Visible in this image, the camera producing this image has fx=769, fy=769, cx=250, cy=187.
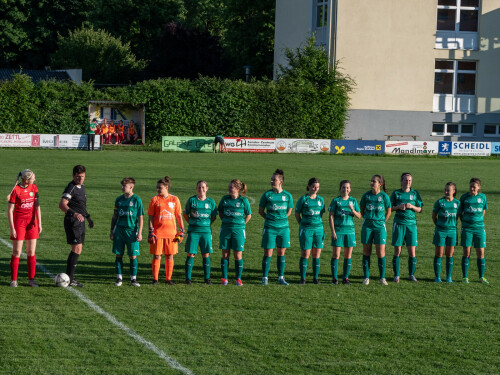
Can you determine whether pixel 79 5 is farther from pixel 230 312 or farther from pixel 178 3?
pixel 230 312

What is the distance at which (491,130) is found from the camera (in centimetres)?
5691

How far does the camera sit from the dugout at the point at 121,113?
5059 cm

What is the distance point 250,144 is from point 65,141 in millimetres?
11472

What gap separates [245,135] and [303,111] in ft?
14.5

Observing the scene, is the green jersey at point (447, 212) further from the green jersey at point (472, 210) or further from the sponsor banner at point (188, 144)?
the sponsor banner at point (188, 144)

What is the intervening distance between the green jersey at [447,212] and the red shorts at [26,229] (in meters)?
6.66

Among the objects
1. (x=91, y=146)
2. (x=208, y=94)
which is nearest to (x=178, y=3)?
(x=208, y=94)

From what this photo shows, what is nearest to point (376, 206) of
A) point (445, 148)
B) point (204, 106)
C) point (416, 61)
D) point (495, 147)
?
point (445, 148)

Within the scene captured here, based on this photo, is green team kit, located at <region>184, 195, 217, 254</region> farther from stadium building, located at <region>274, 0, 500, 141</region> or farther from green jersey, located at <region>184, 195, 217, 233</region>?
stadium building, located at <region>274, 0, 500, 141</region>

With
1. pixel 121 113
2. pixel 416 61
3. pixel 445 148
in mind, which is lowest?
pixel 445 148

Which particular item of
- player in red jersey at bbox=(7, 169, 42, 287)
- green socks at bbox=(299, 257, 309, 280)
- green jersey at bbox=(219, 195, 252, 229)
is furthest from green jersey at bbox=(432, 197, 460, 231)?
player in red jersey at bbox=(7, 169, 42, 287)

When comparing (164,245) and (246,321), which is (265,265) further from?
(246,321)

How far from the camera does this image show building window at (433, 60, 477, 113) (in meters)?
55.5

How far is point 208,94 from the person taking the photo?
52875mm
